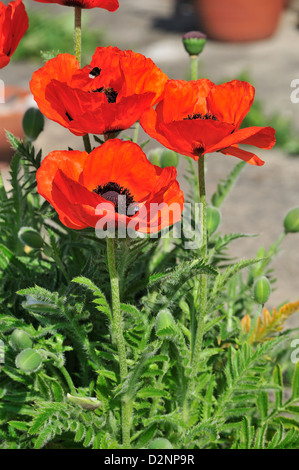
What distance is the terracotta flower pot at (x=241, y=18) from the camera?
4242mm

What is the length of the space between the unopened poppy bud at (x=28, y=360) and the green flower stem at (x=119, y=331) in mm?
100

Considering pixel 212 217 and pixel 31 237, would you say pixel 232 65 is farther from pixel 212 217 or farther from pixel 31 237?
pixel 31 237

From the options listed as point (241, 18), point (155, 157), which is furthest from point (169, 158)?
point (241, 18)

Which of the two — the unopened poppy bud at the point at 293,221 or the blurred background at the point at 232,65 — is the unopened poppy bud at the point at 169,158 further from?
the blurred background at the point at 232,65

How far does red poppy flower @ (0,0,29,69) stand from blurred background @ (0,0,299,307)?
3.28ft

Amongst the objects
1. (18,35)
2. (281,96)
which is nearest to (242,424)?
(18,35)

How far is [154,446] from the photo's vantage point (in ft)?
2.53

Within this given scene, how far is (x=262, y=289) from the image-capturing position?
0.88 metres

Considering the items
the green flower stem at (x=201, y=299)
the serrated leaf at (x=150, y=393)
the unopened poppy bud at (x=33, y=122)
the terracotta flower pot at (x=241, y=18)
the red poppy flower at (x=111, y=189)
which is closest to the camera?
the red poppy flower at (x=111, y=189)

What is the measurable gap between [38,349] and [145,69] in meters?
0.39

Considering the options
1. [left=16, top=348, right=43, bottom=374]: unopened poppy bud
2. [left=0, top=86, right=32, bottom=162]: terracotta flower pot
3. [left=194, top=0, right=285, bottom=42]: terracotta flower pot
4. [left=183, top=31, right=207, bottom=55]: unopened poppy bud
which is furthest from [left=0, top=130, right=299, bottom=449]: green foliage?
[left=194, top=0, right=285, bottom=42]: terracotta flower pot

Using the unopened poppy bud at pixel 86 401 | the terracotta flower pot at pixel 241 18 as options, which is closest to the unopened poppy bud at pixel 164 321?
the unopened poppy bud at pixel 86 401

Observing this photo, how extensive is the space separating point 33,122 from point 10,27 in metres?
0.22
